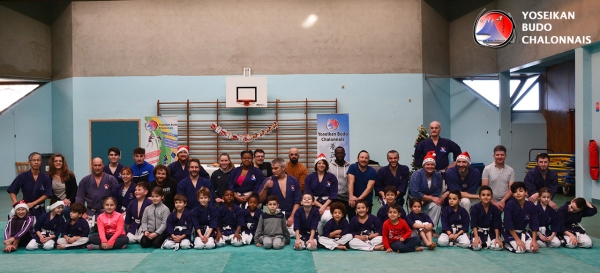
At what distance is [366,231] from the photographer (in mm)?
6613

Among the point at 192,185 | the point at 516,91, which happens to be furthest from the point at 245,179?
the point at 516,91

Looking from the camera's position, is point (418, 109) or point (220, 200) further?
point (418, 109)

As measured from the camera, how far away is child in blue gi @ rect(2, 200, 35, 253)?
6.52m

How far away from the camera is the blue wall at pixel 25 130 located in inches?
542

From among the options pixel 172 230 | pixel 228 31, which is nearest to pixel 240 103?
pixel 228 31

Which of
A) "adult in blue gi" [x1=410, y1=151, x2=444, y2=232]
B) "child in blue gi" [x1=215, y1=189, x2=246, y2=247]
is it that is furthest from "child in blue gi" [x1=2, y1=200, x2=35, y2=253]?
"adult in blue gi" [x1=410, y1=151, x2=444, y2=232]

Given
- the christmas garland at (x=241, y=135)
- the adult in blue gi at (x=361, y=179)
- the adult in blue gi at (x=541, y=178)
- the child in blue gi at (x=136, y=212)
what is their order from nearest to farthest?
the child in blue gi at (x=136, y=212) → the adult in blue gi at (x=541, y=178) → the adult in blue gi at (x=361, y=179) → the christmas garland at (x=241, y=135)

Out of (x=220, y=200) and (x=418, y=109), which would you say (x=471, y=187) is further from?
(x=418, y=109)

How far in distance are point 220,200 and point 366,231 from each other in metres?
2.13

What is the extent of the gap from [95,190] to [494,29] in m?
10.5

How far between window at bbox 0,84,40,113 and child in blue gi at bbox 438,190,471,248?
12.3 meters

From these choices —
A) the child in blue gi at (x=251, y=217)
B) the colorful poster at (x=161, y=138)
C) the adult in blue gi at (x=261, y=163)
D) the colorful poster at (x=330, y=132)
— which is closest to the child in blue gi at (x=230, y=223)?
the child in blue gi at (x=251, y=217)

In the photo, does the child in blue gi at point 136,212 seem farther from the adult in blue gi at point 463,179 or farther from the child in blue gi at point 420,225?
the adult in blue gi at point 463,179

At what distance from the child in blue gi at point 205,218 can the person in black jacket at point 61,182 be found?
209cm
